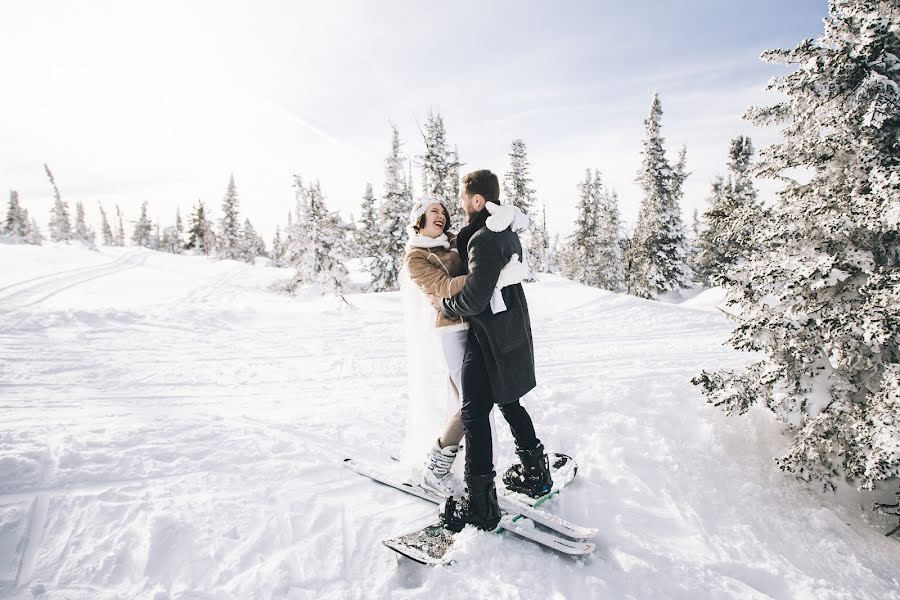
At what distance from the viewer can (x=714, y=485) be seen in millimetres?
4625

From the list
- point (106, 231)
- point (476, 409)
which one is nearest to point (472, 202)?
point (476, 409)

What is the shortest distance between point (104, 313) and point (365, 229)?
28392 mm

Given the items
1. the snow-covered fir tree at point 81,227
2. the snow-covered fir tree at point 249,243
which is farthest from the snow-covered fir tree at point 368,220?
the snow-covered fir tree at point 81,227

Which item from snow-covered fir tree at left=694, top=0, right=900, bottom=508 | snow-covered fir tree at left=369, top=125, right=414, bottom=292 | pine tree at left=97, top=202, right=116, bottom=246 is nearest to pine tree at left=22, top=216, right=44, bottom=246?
pine tree at left=97, top=202, right=116, bottom=246

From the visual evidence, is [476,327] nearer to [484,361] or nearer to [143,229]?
[484,361]

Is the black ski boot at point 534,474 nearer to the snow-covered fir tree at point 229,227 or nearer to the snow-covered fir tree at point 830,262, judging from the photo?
the snow-covered fir tree at point 830,262

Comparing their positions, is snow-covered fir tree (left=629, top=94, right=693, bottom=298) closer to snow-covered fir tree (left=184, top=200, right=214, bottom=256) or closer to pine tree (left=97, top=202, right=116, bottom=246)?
snow-covered fir tree (left=184, top=200, right=214, bottom=256)

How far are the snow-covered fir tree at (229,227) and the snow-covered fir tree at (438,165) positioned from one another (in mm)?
31109

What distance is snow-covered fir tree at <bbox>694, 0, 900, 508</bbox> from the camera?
407 centimetres

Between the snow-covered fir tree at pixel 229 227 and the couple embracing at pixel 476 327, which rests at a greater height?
the snow-covered fir tree at pixel 229 227

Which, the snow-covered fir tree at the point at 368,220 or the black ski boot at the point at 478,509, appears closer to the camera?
the black ski boot at the point at 478,509

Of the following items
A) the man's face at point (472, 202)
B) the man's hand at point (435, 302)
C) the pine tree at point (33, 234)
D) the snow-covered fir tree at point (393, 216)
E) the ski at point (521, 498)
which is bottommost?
the ski at point (521, 498)

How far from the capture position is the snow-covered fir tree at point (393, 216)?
109 ft

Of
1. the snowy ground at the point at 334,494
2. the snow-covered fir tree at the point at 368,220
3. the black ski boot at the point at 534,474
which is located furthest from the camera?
the snow-covered fir tree at the point at 368,220
